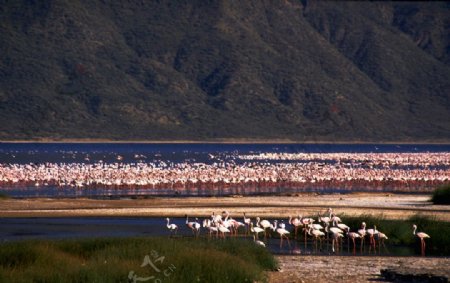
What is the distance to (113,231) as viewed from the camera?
103 feet

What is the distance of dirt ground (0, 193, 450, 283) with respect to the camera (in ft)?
80.2

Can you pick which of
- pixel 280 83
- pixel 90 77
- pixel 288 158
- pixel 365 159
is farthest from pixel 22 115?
pixel 365 159

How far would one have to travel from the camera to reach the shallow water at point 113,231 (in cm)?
2736

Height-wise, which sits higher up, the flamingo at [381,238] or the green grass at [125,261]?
the green grass at [125,261]

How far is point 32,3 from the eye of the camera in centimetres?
16600

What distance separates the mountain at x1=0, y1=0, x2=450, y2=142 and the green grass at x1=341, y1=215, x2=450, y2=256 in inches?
4791

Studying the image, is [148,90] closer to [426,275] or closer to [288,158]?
→ [288,158]

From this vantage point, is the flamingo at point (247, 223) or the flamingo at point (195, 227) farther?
the flamingo at point (247, 223)

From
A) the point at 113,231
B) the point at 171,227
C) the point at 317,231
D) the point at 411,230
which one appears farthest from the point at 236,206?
the point at 317,231

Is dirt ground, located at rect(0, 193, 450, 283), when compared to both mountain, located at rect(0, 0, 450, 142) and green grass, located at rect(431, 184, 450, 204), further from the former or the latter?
mountain, located at rect(0, 0, 450, 142)

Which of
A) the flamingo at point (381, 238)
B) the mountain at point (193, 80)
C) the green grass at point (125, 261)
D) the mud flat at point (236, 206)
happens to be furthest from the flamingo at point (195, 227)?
the mountain at point (193, 80)

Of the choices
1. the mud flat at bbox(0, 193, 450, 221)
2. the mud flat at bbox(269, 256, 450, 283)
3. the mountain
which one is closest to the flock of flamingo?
the mud flat at bbox(269, 256, 450, 283)

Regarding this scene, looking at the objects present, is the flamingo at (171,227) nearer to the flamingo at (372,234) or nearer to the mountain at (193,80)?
the flamingo at (372,234)

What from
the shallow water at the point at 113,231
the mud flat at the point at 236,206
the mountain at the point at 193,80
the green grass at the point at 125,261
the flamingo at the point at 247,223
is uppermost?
the mountain at the point at 193,80
